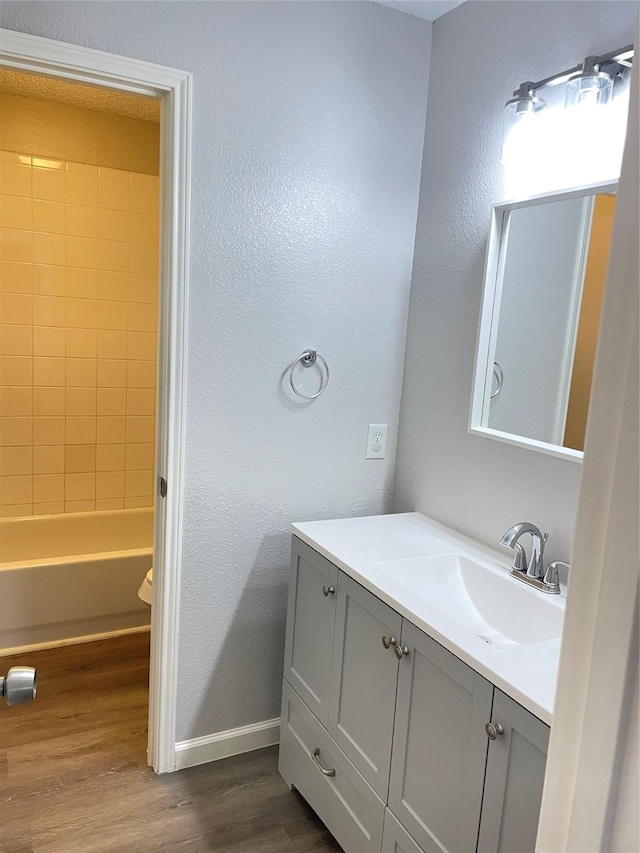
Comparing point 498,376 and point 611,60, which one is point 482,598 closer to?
point 498,376

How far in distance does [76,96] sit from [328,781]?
9.93ft

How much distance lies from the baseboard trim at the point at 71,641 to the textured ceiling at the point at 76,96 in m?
2.44

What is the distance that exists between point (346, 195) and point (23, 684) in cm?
180

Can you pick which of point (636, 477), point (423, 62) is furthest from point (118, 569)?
point (636, 477)

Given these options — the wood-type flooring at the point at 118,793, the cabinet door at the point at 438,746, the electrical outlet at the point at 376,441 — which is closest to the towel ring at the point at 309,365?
the electrical outlet at the point at 376,441

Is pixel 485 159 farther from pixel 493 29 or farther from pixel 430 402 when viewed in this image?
pixel 430 402

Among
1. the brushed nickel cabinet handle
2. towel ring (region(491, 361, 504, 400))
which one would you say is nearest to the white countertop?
towel ring (region(491, 361, 504, 400))

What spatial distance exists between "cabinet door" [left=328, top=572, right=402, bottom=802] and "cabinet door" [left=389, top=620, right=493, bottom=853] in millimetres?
45

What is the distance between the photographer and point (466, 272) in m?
2.08

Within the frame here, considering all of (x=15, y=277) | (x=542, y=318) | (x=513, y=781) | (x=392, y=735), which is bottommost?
(x=392, y=735)

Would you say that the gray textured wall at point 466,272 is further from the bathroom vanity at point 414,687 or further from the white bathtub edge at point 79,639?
the white bathtub edge at point 79,639

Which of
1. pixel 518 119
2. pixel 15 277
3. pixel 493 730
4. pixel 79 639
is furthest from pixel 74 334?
pixel 493 730

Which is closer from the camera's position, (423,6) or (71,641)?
(423,6)

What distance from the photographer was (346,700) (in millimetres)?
1812
